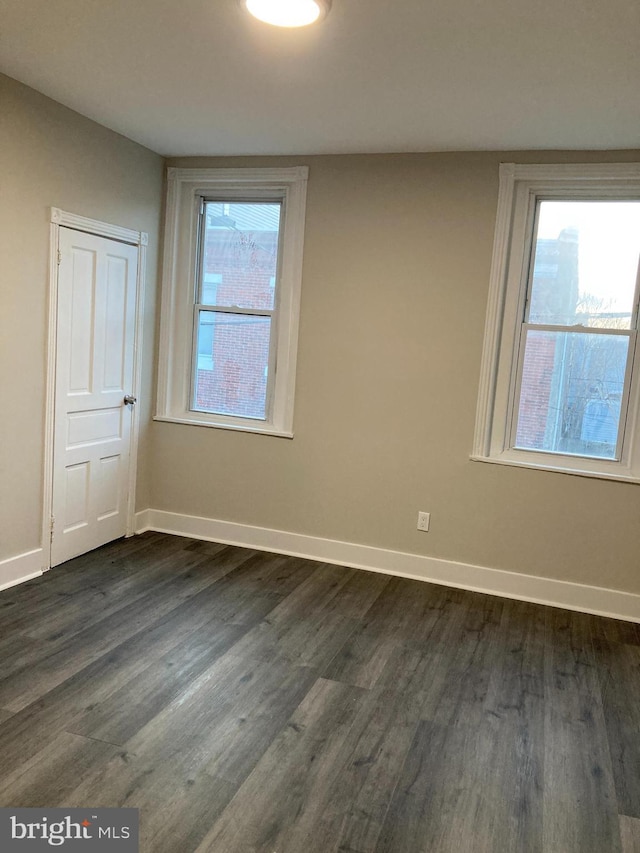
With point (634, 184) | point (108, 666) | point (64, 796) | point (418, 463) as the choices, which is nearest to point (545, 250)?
point (634, 184)

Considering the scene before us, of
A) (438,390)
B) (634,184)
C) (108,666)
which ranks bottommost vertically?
(108,666)

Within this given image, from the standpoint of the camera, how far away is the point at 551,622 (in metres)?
3.61

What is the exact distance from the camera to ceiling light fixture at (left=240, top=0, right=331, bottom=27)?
2.20m

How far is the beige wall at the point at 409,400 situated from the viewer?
12.5ft

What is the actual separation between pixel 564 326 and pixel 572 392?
1.25ft

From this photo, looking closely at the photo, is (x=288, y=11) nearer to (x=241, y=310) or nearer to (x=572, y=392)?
(x=241, y=310)

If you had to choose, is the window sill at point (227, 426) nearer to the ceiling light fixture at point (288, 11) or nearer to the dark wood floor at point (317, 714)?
the dark wood floor at point (317, 714)

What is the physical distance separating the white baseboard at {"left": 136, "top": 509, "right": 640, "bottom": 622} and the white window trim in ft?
2.32

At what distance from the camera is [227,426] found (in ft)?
14.8

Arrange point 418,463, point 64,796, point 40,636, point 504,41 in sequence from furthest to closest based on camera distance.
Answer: point 418,463, point 40,636, point 504,41, point 64,796

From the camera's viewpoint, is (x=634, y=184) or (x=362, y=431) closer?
(x=634, y=184)

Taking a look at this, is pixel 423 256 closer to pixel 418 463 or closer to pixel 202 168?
pixel 418 463

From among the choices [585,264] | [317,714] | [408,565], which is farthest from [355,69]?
[408,565]

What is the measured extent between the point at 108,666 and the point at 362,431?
6.78 ft
